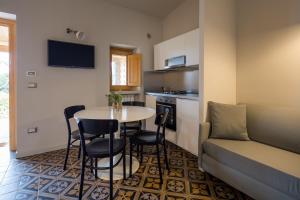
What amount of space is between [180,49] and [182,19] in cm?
101

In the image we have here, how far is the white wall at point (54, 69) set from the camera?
275cm

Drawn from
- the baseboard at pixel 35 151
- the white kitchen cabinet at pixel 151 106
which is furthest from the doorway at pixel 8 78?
the white kitchen cabinet at pixel 151 106

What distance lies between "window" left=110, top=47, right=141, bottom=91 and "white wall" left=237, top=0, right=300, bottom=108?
7.20 ft

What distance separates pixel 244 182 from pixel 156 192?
0.90 meters

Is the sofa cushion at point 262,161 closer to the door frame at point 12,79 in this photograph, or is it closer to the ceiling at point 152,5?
the ceiling at point 152,5

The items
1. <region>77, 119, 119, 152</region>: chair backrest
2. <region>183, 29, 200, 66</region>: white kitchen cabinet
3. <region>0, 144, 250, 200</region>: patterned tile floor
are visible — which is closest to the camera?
<region>77, 119, 119, 152</region>: chair backrest

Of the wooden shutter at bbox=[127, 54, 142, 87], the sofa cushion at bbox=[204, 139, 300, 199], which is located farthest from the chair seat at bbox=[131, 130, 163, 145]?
the wooden shutter at bbox=[127, 54, 142, 87]

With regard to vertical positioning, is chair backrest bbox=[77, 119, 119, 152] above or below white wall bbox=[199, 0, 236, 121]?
below

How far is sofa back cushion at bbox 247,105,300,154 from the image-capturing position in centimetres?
183

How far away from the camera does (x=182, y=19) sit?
386 cm

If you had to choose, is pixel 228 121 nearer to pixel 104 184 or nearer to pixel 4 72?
pixel 104 184

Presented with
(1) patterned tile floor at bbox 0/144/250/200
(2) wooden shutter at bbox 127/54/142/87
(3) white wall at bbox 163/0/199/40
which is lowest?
(1) patterned tile floor at bbox 0/144/250/200

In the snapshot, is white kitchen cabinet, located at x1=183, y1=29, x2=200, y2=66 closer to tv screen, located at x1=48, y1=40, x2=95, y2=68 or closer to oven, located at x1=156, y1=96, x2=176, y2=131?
oven, located at x1=156, y1=96, x2=176, y2=131

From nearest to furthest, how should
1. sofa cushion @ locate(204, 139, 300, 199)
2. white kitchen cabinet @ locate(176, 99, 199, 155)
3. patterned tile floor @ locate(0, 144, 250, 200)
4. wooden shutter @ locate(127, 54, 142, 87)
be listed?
sofa cushion @ locate(204, 139, 300, 199)
patterned tile floor @ locate(0, 144, 250, 200)
white kitchen cabinet @ locate(176, 99, 199, 155)
wooden shutter @ locate(127, 54, 142, 87)
